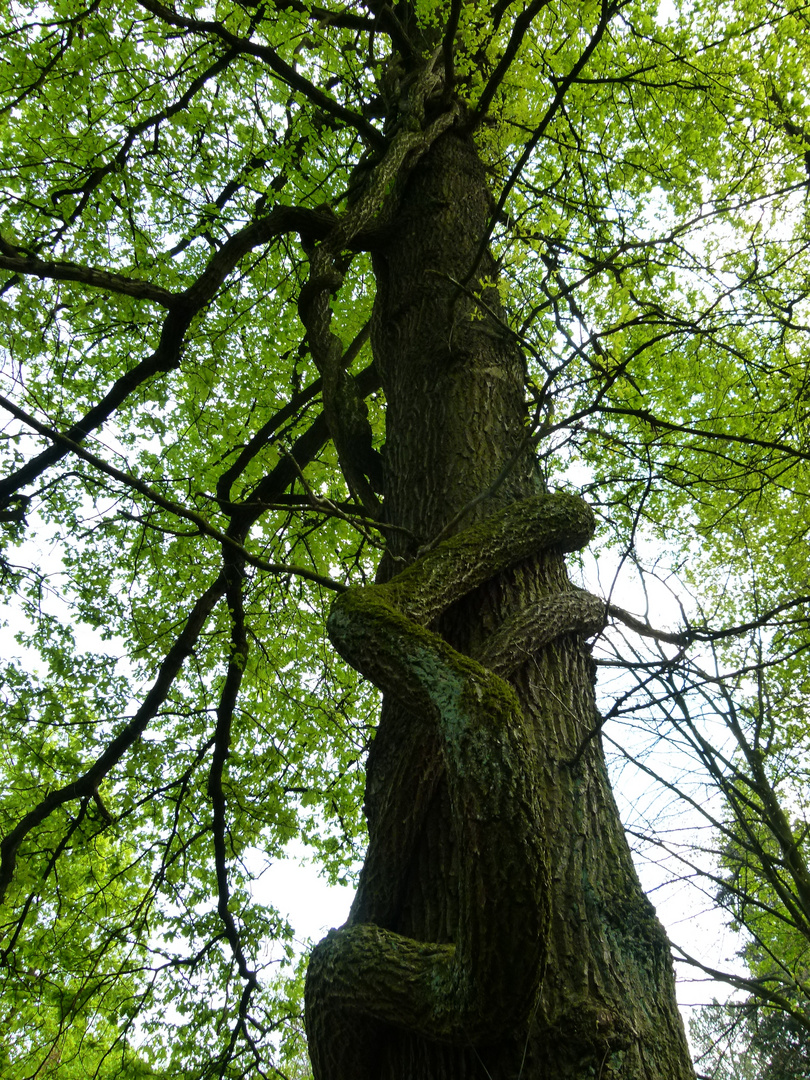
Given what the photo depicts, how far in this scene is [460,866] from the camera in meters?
1.30

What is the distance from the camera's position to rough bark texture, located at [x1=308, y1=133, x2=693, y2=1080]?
1357mm

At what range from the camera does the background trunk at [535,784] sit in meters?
1.41

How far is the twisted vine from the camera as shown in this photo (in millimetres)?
1257

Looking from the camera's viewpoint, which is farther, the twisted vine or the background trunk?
the background trunk

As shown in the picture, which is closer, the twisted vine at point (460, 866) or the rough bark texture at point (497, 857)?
the twisted vine at point (460, 866)

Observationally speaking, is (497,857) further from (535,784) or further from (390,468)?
(390,468)

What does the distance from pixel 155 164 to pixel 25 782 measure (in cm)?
447

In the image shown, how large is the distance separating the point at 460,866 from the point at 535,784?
20 centimetres

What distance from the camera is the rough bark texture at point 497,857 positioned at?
1.36 metres

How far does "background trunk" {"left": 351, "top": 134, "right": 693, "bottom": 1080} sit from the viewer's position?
55.7 inches

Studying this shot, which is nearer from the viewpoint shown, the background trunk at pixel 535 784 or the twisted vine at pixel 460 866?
the twisted vine at pixel 460 866

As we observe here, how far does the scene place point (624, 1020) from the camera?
55.7 inches

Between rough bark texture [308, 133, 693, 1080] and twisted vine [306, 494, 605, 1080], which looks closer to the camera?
twisted vine [306, 494, 605, 1080]

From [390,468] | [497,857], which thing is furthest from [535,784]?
[390,468]
